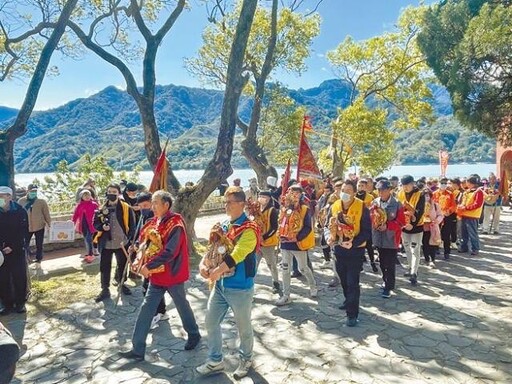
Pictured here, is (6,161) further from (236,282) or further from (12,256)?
(236,282)

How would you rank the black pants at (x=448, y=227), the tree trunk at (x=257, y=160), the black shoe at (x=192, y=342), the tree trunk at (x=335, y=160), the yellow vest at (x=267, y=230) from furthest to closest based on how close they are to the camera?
1. the tree trunk at (x=335, y=160)
2. the tree trunk at (x=257, y=160)
3. the black pants at (x=448, y=227)
4. the yellow vest at (x=267, y=230)
5. the black shoe at (x=192, y=342)

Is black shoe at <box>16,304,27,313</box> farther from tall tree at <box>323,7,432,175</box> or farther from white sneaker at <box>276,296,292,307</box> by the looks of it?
tall tree at <box>323,7,432,175</box>

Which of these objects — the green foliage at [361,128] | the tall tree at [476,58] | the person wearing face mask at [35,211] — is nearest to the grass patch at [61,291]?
the person wearing face mask at [35,211]

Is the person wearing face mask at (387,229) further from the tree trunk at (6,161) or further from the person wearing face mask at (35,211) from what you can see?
the person wearing face mask at (35,211)

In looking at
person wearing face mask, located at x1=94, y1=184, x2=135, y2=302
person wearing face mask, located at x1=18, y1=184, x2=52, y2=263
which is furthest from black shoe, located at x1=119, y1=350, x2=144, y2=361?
person wearing face mask, located at x1=18, y1=184, x2=52, y2=263

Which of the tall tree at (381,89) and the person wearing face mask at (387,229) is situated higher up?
the tall tree at (381,89)

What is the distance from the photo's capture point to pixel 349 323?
539cm

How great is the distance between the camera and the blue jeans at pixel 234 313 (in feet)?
12.8

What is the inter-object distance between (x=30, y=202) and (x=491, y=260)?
36.2 ft

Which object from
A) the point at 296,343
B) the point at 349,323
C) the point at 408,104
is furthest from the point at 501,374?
the point at 408,104

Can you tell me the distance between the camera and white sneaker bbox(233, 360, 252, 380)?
13.3ft

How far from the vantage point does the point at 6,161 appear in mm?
7496

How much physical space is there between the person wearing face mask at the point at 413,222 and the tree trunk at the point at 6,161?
7.49 metres

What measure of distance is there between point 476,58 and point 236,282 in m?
9.53
